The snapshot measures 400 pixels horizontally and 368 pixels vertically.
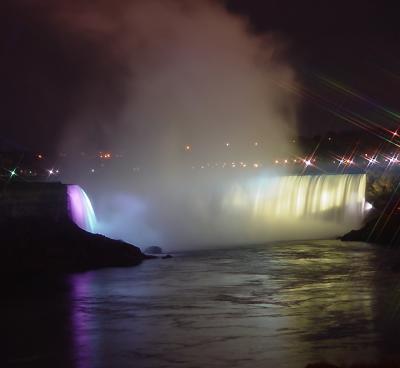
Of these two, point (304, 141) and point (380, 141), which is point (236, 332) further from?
point (304, 141)

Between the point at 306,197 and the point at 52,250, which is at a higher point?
the point at 306,197

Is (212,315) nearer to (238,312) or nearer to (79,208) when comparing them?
(238,312)

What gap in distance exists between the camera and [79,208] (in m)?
27.9

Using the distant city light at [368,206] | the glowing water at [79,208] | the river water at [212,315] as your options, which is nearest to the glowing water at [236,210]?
the distant city light at [368,206]

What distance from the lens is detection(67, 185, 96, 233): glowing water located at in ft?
Result: 88.0

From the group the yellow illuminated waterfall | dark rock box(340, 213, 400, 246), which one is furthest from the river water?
the yellow illuminated waterfall

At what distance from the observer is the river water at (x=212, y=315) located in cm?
1243

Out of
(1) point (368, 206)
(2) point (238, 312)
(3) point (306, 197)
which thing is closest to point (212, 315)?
(2) point (238, 312)

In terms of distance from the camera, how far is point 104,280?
2109 centimetres

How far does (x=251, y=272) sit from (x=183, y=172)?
105ft

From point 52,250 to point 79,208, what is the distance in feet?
13.9

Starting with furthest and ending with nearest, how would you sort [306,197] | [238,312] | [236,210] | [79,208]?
[236,210], [306,197], [79,208], [238,312]

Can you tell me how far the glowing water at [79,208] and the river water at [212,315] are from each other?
4323 mm

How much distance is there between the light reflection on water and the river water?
0.02 m
